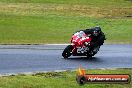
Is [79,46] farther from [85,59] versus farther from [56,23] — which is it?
[56,23]

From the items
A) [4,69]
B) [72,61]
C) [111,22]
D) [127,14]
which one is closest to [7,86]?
[4,69]

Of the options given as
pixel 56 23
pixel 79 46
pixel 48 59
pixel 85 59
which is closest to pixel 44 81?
pixel 48 59

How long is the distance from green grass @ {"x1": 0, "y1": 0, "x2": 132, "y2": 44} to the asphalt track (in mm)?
4129

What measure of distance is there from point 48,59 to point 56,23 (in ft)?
66.5

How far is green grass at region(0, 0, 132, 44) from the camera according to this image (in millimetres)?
29337

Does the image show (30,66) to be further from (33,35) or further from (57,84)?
(33,35)

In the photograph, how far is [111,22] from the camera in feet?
134

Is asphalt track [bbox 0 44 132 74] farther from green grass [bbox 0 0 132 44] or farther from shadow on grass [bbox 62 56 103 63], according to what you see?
green grass [bbox 0 0 132 44]

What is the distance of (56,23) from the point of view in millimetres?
38781

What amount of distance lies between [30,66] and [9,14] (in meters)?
27.1

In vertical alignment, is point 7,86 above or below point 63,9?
above

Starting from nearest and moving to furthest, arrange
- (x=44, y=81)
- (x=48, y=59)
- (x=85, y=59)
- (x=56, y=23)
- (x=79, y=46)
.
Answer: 1. (x=44, y=81)
2. (x=48, y=59)
3. (x=79, y=46)
4. (x=85, y=59)
5. (x=56, y=23)

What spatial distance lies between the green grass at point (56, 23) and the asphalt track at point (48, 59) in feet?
13.5

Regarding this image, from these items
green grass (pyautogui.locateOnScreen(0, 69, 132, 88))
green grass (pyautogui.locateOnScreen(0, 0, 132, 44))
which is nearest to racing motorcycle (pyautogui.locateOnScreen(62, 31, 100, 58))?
green grass (pyautogui.locateOnScreen(0, 69, 132, 88))
